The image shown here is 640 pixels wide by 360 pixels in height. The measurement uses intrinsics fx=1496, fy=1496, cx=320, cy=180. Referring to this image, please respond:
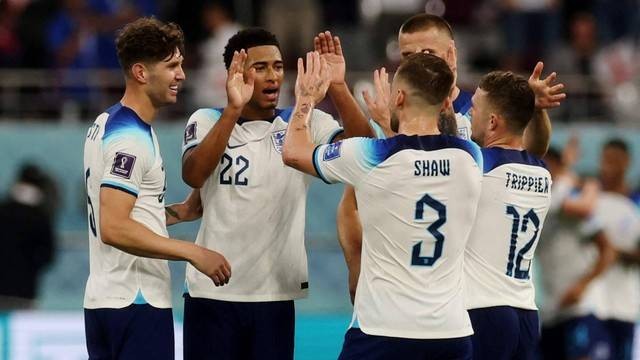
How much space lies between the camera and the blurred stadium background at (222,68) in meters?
15.5

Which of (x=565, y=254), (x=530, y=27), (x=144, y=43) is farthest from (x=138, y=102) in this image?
(x=530, y=27)

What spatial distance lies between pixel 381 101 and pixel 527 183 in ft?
2.78

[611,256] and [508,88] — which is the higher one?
[508,88]

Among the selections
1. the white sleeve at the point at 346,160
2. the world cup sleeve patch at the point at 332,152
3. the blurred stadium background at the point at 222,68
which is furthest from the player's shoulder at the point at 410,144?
the blurred stadium background at the point at 222,68

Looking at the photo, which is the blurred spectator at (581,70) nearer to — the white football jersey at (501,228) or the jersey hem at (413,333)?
the white football jersey at (501,228)

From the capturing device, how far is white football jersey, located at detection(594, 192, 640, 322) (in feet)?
39.8

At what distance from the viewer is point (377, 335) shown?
6934 mm

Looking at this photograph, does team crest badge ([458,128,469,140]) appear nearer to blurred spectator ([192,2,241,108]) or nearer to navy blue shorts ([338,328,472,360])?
navy blue shorts ([338,328,472,360])

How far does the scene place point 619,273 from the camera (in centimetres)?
1221

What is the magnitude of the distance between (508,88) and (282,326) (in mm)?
1751

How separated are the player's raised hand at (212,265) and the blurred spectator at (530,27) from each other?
10310mm

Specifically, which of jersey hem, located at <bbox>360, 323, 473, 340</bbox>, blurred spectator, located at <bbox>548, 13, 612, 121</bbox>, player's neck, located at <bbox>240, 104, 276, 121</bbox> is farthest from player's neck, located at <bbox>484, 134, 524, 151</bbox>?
blurred spectator, located at <bbox>548, 13, 612, 121</bbox>

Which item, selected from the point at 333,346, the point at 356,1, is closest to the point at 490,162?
the point at 333,346

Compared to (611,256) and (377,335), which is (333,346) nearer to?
(611,256)
